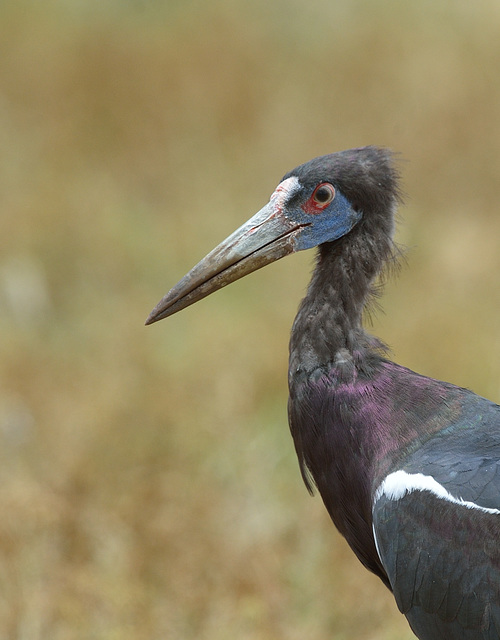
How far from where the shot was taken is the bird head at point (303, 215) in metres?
3.38

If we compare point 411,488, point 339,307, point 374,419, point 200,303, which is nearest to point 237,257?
point 339,307

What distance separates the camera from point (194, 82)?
8.73 meters

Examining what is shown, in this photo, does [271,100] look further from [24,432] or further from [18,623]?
[18,623]

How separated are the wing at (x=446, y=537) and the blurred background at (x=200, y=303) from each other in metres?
1.21

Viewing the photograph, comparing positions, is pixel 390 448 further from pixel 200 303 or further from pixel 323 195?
pixel 200 303

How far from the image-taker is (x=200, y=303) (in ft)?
22.5

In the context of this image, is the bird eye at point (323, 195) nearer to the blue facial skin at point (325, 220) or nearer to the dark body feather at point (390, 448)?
the blue facial skin at point (325, 220)

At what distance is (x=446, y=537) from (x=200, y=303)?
4.04 meters

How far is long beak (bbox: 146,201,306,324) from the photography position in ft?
11.2

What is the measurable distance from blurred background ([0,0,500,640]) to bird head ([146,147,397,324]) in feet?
5.03

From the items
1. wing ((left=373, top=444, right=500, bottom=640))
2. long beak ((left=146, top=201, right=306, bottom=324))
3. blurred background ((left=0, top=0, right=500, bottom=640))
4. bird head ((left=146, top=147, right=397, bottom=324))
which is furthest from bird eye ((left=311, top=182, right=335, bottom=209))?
blurred background ((left=0, top=0, right=500, bottom=640))

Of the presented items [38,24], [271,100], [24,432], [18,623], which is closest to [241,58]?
[271,100]

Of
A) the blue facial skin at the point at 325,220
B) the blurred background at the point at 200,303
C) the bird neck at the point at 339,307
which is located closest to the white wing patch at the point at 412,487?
the bird neck at the point at 339,307

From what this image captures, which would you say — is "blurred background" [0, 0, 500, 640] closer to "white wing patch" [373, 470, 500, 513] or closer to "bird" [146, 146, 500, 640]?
"bird" [146, 146, 500, 640]
